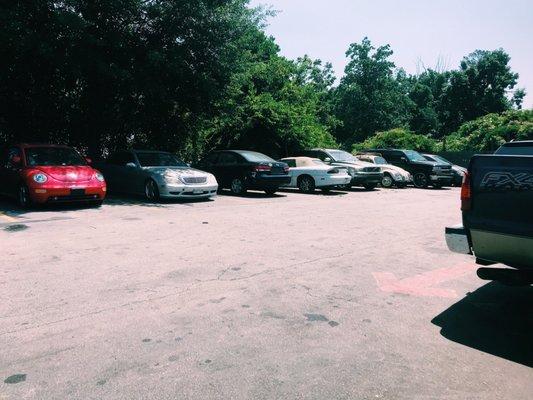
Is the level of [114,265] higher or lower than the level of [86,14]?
lower

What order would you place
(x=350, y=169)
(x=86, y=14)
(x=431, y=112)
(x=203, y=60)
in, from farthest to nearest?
(x=431, y=112) < (x=350, y=169) < (x=203, y=60) < (x=86, y=14)

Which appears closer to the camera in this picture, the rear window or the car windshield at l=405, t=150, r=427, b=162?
the rear window

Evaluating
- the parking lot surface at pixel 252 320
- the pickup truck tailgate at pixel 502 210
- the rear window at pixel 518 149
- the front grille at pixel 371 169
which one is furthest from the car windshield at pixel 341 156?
the pickup truck tailgate at pixel 502 210

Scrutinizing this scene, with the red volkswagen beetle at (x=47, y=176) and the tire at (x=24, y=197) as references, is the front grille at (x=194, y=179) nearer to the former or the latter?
the red volkswagen beetle at (x=47, y=176)

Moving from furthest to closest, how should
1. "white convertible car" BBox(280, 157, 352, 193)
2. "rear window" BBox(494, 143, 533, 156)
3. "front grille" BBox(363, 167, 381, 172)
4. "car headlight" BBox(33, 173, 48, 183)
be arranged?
"front grille" BBox(363, 167, 381, 172) → "white convertible car" BBox(280, 157, 352, 193) → "car headlight" BBox(33, 173, 48, 183) → "rear window" BBox(494, 143, 533, 156)

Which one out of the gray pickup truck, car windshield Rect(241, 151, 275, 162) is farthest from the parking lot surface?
car windshield Rect(241, 151, 275, 162)

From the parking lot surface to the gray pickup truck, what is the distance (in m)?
0.53

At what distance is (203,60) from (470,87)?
48.5m

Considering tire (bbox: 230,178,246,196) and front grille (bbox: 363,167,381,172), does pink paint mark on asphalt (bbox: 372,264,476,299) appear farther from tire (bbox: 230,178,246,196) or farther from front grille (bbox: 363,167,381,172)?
front grille (bbox: 363,167,381,172)

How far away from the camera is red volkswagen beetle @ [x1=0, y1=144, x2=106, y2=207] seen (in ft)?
30.6

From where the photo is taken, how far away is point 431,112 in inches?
2247

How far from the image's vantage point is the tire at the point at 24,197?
9.48m

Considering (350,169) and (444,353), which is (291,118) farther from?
(444,353)

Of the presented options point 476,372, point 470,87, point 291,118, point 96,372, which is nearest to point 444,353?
point 476,372
